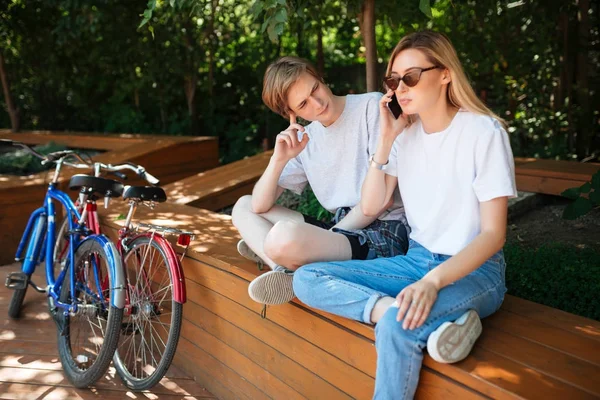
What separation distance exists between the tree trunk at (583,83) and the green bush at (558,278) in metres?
3.28

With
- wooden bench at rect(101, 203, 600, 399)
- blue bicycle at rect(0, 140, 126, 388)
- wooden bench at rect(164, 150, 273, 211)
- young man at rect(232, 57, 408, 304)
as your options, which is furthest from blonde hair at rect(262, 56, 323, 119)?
wooden bench at rect(164, 150, 273, 211)

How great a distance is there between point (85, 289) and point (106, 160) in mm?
2917

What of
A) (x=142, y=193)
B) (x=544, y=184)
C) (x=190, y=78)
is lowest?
(x=544, y=184)

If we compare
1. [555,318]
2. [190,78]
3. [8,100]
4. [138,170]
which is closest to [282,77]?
[138,170]

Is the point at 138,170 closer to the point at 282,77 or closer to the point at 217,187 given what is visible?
the point at 282,77

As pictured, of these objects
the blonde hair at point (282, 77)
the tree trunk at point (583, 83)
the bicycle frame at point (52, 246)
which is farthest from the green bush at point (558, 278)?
the tree trunk at point (583, 83)

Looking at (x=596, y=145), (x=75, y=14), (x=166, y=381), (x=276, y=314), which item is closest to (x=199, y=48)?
(x=75, y=14)

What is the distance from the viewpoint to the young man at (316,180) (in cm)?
253

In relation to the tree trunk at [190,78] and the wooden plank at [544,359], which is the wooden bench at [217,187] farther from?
the tree trunk at [190,78]

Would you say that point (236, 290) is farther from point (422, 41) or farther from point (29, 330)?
point (29, 330)

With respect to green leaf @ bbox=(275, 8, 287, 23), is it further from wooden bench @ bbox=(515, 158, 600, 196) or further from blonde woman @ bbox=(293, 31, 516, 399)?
wooden bench @ bbox=(515, 158, 600, 196)

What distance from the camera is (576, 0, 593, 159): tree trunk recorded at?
20.8ft

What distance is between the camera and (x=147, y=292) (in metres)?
3.29

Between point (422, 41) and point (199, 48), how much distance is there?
643cm
